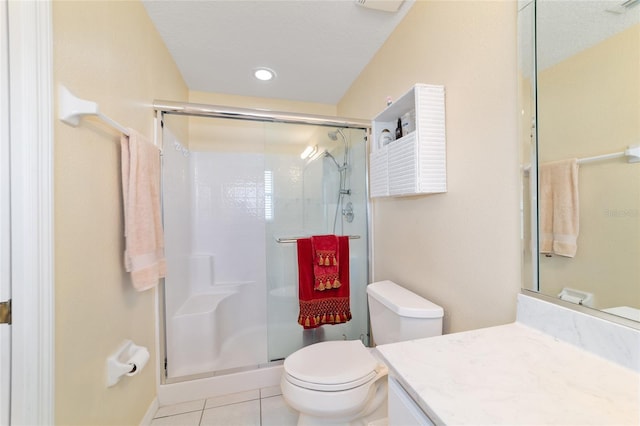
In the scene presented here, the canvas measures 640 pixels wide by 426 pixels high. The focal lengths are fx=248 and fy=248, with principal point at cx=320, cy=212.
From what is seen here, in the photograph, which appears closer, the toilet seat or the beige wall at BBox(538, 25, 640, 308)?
the beige wall at BBox(538, 25, 640, 308)

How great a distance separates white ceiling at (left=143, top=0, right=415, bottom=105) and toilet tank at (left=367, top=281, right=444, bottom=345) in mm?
1524

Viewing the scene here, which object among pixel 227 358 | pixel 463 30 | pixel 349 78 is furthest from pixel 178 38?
pixel 227 358

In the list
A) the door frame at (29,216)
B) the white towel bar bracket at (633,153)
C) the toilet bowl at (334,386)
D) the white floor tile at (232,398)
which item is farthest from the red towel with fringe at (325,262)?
the white towel bar bracket at (633,153)

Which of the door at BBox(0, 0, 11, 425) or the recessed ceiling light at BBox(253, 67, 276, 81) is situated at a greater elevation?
the recessed ceiling light at BBox(253, 67, 276, 81)

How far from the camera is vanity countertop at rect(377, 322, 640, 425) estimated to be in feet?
1.49

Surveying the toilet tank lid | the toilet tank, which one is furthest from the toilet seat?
the toilet tank lid

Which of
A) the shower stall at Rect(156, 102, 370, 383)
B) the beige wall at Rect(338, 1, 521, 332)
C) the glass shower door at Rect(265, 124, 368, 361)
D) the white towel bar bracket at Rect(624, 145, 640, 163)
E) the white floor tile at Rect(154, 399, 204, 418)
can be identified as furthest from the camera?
the glass shower door at Rect(265, 124, 368, 361)

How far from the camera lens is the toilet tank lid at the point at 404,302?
3.54ft

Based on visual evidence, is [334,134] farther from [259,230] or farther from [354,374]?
[354,374]

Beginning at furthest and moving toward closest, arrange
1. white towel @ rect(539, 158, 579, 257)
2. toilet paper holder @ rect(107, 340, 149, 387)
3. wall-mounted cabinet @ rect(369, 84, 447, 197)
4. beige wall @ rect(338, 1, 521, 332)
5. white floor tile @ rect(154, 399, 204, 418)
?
1. white floor tile @ rect(154, 399, 204, 418)
2. wall-mounted cabinet @ rect(369, 84, 447, 197)
3. toilet paper holder @ rect(107, 340, 149, 387)
4. beige wall @ rect(338, 1, 521, 332)
5. white towel @ rect(539, 158, 579, 257)

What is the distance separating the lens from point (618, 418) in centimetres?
45

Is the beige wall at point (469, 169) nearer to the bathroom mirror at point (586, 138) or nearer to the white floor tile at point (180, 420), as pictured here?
the bathroom mirror at point (586, 138)

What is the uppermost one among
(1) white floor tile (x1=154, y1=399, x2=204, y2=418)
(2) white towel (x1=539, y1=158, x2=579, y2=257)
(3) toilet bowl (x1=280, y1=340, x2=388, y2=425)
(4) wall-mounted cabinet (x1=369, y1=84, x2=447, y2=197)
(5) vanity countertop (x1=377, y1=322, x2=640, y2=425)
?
(4) wall-mounted cabinet (x1=369, y1=84, x2=447, y2=197)

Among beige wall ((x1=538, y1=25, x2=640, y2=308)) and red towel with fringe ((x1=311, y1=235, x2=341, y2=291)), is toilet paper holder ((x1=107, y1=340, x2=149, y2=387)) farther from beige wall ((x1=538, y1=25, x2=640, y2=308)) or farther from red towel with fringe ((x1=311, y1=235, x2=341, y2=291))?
beige wall ((x1=538, y1=25, x2=640, y2=308))
